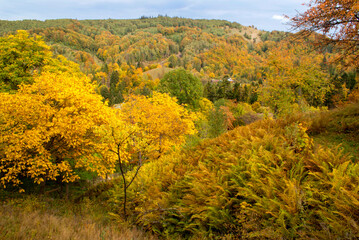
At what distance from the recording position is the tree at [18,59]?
16575 mm

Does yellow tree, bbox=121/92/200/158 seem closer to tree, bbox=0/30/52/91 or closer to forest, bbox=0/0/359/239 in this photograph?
forest, bbox=0/0/359/239

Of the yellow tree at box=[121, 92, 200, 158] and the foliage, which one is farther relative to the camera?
the yellow tree at box=[121, 92, 200, 158]

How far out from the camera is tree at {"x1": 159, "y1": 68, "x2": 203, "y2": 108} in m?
33.5

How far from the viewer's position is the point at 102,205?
863 cm

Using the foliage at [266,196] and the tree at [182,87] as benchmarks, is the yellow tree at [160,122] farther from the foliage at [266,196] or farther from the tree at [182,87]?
the tree at [182,87]

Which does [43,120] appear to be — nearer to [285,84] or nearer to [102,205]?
[102,205]

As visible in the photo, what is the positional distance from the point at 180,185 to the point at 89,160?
559 centimetres

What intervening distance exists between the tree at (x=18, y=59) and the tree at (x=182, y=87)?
1856 cm

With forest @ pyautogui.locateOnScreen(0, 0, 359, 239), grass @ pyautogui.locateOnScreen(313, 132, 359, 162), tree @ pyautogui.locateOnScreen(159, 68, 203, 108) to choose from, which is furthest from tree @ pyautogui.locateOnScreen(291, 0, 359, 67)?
tree @ pyautogui.locateOnScreen(159, 68, 203, 108)

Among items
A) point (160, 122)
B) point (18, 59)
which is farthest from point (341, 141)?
point (18, 59)

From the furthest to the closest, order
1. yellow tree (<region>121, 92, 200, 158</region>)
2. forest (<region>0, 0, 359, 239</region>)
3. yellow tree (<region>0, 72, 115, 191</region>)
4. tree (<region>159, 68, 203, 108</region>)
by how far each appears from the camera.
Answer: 1. tree (<region>159, 68, 203, 108</region>)
2. yellow tree (<region>121, 92, 200, 158</region>)
3. yellow tree (<region>0, 72, 115, 191</region>)
4. forest (<region>0, 0, 359, 239</region>)

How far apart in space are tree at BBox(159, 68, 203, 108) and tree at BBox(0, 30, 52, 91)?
18.6 m

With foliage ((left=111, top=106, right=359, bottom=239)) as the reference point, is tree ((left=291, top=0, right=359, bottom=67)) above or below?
above

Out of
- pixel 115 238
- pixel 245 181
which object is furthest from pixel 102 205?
pixel 245 181
